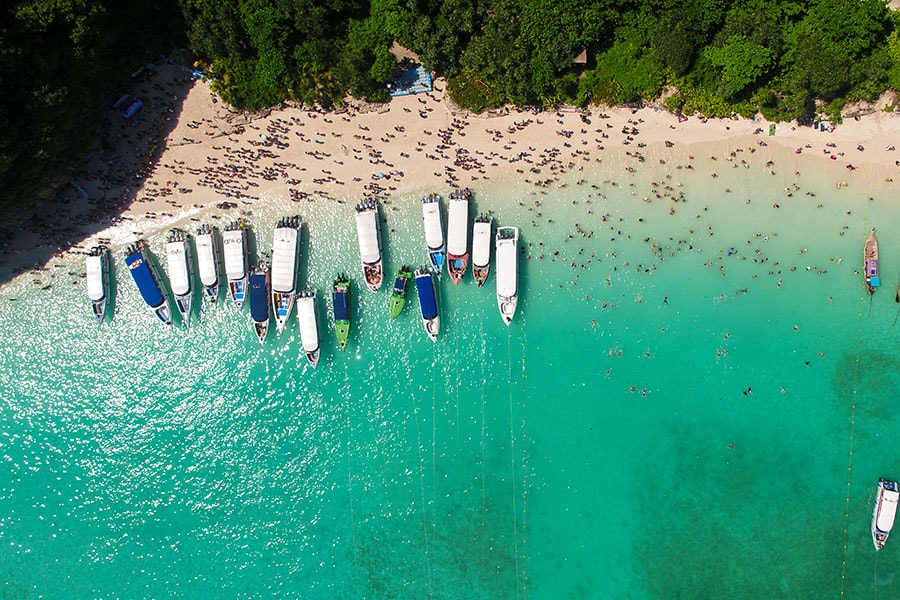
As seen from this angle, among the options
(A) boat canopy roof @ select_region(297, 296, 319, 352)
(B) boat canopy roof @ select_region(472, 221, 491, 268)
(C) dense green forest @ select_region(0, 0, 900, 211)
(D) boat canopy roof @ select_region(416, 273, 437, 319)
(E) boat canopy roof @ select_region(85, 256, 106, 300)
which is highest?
(C) dense green forest @ select_region(0, 0, 900, 211)

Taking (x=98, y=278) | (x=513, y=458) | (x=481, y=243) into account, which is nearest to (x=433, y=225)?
(x=481, y=243)

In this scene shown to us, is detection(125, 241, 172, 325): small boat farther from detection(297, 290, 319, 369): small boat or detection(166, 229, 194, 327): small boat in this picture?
detection(297, 290, 319, 369): small boat

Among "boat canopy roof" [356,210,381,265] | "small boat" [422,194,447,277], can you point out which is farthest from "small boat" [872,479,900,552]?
"boat canopy roof" [356,210,381,265]

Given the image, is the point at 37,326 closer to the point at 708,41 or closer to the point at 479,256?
the point at 479,256

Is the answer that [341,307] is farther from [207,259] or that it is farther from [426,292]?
[207,259]

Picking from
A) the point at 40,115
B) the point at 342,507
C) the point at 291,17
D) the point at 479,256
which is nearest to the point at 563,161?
the point at 479,256

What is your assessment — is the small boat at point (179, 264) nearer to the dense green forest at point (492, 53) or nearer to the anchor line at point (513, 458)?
the dense green forest at point (492, 53)
